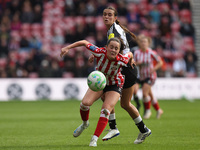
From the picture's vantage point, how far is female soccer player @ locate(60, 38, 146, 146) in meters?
6.46

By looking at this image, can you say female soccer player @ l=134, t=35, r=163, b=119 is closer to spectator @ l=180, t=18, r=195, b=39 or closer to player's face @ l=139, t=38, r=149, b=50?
player's face @ l=139, t=38, r=149, b=50

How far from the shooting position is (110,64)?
21.8ft

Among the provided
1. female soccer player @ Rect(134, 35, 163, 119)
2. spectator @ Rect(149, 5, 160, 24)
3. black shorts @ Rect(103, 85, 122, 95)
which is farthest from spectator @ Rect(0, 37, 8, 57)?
black shorts @ Rect(103, 85, 122, 95)

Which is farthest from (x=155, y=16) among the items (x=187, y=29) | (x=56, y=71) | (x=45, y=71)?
(x=45, y=71)

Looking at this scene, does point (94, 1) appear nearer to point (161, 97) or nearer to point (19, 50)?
point (19, 50)

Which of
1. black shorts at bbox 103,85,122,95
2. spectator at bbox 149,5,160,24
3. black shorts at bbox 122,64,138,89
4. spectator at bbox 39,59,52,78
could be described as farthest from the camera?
spectator at bbox 149,5,160,24

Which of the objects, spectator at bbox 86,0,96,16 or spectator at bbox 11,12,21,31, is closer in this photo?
spectator at bbox 11,12,21,31

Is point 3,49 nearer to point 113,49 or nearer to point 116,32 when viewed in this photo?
point 116,32

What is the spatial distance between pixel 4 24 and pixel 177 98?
9.30 m

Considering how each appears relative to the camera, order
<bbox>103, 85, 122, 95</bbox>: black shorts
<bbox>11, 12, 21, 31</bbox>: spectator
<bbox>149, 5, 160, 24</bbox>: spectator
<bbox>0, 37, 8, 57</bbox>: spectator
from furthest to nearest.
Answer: <bbox>149, 5, 160, 24</bbox>: spectator < <bbox>11, 12, 21, 31</bbox>: spectator < <bbox>0, 37, 8, 57</bbox>: spectator < <bbox>103, 85, 122, 95</bbox>: black shorts

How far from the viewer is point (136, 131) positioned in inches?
345

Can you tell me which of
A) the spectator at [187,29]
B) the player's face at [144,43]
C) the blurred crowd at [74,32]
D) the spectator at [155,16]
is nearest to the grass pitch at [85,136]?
the player's face at [144,43]

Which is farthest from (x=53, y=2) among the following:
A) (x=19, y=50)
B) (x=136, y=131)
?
(x=136, y=131)

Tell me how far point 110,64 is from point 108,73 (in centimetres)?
15
